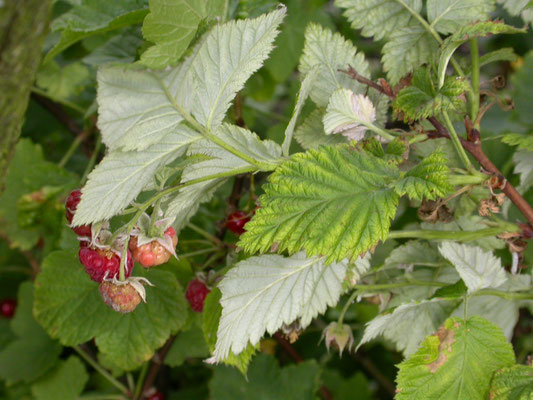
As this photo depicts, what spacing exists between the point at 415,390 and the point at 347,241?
0.82 ft

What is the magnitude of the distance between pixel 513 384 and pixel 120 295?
51 centimetres

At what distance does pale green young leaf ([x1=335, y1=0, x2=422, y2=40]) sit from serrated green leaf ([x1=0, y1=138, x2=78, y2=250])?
779 mm

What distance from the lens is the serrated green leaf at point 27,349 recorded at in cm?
145

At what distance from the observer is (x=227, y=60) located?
66 cm

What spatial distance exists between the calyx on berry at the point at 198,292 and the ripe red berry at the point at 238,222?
94 millimetres

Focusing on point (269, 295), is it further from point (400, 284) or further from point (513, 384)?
point (513, 384)

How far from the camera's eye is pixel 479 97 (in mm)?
853

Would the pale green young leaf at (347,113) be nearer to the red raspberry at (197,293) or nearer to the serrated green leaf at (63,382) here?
the red raspberry at (197,293)

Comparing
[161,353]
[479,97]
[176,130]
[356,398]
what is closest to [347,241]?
[176,130]

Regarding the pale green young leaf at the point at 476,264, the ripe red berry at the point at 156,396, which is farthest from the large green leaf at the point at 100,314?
the pale green young leaf at the point at 476,264

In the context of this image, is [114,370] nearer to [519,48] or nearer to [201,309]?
[201,309]

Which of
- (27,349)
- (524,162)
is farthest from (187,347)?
(524,162)

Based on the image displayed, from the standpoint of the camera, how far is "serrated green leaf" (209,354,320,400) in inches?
50.5

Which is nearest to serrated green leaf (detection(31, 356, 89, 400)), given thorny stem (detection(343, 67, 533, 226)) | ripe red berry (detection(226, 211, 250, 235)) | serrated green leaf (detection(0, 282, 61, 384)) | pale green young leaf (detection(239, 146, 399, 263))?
serrated green leaf (detection(0, 282, 61, 384))
